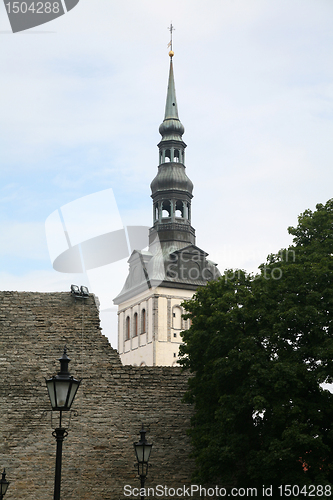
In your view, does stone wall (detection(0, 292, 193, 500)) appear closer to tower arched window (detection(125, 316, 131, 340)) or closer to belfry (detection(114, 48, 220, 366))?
belfry (detection(114, 48, 220, 366))

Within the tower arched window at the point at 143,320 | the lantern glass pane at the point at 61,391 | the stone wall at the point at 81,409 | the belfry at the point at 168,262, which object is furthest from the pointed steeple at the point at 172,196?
the lantern glass pane at the point at 61,391

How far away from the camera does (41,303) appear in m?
22.2

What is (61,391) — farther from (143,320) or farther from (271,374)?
(143,320)

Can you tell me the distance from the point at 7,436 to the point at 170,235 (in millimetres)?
59780

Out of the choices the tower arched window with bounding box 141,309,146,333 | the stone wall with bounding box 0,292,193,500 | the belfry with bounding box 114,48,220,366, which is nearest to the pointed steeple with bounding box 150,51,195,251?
the belfry with bounding box 114,48,220,366

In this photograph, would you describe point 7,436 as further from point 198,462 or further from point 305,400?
point 305,400

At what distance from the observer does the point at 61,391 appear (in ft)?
34.3

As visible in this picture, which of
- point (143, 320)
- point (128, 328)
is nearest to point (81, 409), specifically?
point (143, 320)

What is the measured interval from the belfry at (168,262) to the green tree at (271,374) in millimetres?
56383

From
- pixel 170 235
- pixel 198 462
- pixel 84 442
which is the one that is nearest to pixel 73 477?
pixel 84 442

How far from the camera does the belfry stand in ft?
258

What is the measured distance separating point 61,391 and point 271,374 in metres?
9.03

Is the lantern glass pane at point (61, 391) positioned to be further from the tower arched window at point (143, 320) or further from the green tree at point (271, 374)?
the tower arched window at point (143, 320)

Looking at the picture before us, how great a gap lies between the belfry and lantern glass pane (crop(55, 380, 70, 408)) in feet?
219
